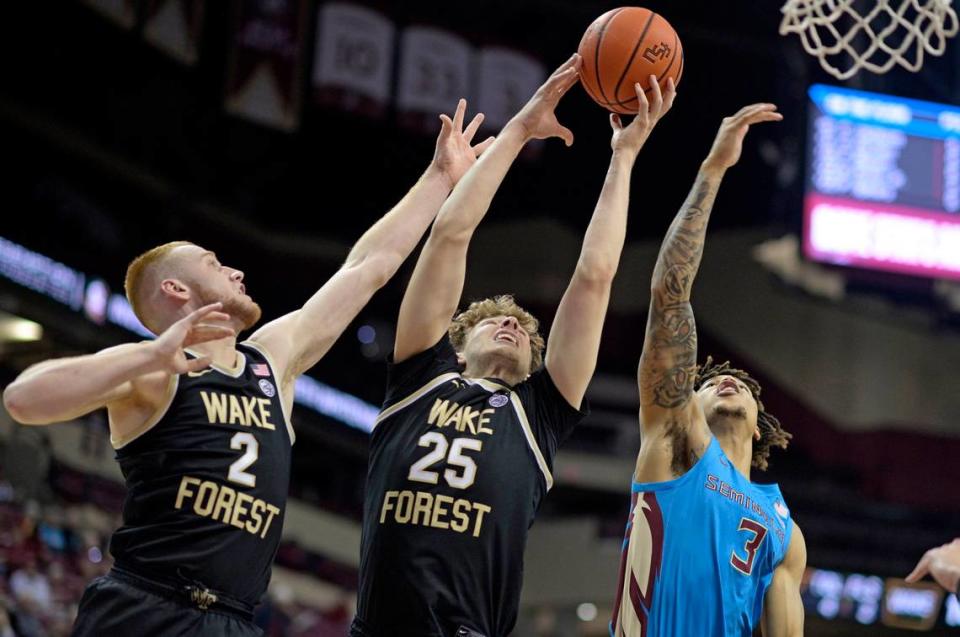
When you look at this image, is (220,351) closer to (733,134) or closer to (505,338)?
(505,338)

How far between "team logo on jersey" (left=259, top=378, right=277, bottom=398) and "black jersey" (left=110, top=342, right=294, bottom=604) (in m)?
0.11

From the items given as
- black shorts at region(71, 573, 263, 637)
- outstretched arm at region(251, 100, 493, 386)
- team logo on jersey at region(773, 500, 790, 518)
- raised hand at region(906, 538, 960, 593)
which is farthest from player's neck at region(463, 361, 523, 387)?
raised hand at region(906, 538, 960, 593)

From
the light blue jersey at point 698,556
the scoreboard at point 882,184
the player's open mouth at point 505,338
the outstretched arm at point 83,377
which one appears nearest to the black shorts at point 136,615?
the outstretched arm at point 83,377

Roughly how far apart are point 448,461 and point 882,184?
9.59 metres

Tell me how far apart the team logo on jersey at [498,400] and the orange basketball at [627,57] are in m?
1.22

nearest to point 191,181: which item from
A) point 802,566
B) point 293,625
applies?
point 293,625

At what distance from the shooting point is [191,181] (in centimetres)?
1995

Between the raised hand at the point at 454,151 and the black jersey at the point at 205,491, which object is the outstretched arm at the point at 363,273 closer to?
the raised hand at the point at 454,151

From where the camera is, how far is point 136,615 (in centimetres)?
Result: 363

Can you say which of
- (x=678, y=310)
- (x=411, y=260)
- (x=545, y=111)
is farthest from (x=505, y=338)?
(x=411, y=260)

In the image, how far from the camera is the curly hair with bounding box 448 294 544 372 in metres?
4.84

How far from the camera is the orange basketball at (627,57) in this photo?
4.89 meters

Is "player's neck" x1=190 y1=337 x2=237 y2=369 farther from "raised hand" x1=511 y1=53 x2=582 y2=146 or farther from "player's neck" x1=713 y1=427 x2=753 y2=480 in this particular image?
"player's neck" x1=713 y1=427 x2=753 y2=480

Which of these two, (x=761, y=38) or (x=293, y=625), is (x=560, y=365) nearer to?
(x=293, y=625)
